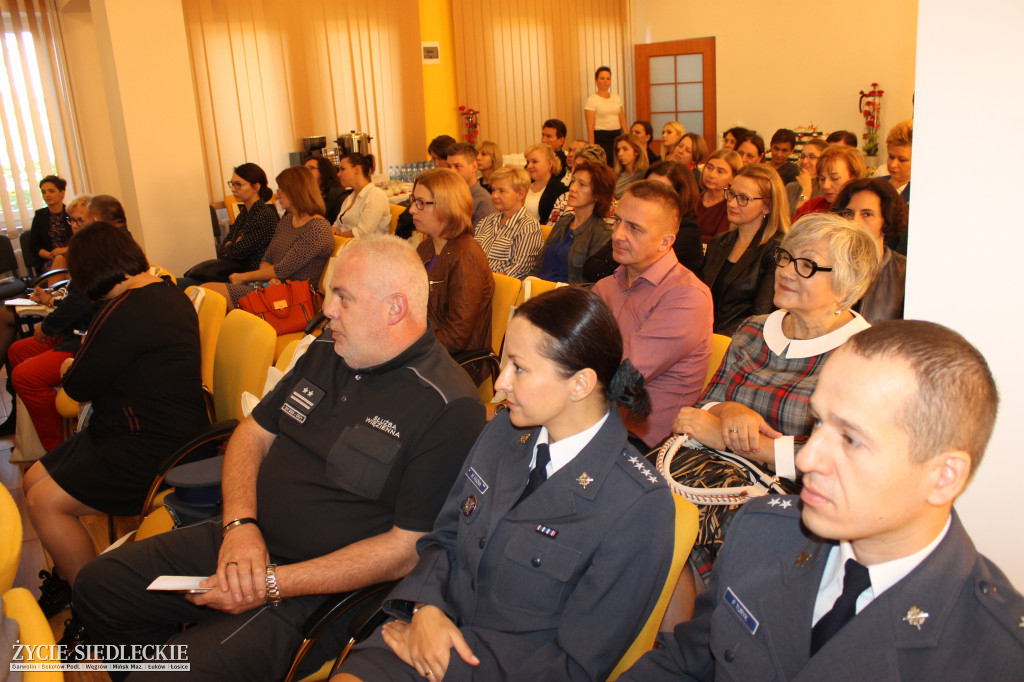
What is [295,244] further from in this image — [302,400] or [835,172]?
[835,172]

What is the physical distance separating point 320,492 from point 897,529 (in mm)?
1417

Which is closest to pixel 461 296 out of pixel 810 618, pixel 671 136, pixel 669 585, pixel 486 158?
pixel 669 585

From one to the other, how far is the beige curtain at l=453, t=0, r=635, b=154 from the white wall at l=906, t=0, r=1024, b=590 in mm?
8807

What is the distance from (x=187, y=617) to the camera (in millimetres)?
1972

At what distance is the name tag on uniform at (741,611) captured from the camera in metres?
1.23

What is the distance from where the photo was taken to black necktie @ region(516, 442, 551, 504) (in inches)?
63.4

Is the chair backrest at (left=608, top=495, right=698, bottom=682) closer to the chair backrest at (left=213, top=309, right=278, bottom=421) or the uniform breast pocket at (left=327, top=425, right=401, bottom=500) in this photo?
the uniform breast pocket at (left=327, top=425, right=401, bottom=500)

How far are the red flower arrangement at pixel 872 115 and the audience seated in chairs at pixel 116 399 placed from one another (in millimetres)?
8019

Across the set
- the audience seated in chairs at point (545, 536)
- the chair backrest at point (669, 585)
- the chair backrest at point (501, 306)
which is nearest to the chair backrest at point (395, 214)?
the chair backrest at point (501, 306)

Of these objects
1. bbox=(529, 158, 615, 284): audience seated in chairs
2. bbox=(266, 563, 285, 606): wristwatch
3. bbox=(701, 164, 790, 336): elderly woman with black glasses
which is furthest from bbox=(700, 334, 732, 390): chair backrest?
bbox=(529, 158, 615, 284): audience seated in chairs

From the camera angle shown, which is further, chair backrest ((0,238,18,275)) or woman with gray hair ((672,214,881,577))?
chair backrest ((0,238,18,275))

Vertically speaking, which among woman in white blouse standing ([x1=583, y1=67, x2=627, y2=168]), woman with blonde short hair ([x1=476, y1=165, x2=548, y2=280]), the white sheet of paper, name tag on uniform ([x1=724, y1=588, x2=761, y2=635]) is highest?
woman in white blouse standing ([x1=583, y1=67, x2=627, y2=168])

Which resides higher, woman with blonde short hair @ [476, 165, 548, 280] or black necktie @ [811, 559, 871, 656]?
woman with blonde short hair @ [476, 165, 548, 280]

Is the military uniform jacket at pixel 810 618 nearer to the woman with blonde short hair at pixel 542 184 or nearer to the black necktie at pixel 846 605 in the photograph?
the black necktie at pixel 846 605
